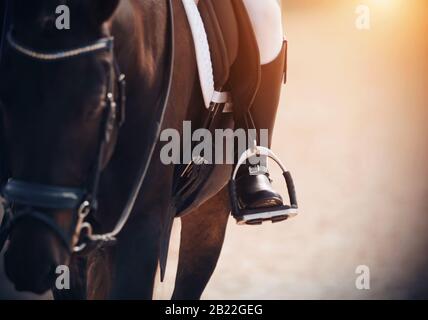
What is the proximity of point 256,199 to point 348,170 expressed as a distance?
19.8 feet

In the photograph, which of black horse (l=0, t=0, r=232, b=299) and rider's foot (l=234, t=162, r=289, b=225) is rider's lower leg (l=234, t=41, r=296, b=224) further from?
black horse (l=0, t=0, r=232, b=299)

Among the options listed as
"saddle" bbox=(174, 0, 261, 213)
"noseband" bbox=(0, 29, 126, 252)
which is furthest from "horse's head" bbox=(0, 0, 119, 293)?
"saddle" bbox=(174, 0, 261, 213)

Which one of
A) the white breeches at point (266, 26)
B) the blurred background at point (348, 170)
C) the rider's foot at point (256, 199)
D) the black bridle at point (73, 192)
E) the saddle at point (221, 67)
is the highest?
the blurred background at point (348, 170)

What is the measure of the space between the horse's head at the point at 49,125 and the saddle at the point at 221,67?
0.82 meters

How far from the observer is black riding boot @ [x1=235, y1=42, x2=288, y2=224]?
16.2 ft

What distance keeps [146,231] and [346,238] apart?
5007mm

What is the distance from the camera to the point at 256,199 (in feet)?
16.2

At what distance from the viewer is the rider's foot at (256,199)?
16.2 ft

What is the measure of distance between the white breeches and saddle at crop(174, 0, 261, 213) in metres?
0.09

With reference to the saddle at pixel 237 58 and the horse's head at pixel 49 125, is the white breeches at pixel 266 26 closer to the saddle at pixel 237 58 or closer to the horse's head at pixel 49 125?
the saddle at pixel 237 58

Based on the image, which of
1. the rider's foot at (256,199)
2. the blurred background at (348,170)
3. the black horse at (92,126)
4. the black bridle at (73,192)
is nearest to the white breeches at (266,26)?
the rider's foot at (256,199)

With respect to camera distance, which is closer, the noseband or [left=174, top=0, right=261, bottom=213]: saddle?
the noseband
